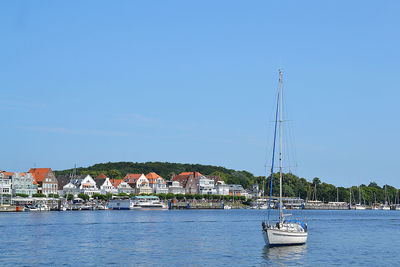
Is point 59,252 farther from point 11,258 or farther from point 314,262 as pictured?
point 314,262

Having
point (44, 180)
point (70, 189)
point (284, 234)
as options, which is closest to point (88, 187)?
point (70, 189)

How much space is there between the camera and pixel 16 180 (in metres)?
168

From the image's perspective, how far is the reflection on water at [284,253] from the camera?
48.2 m

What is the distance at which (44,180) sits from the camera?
181 meters

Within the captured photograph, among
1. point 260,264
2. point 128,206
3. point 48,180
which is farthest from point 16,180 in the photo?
point 260,264

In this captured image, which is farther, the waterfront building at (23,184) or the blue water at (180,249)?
the waterfront building at (23,184)

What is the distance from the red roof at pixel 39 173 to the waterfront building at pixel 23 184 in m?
6.15

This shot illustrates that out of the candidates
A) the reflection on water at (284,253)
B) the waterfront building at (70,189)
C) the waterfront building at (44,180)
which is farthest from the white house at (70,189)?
the reflection on water at (284,253)

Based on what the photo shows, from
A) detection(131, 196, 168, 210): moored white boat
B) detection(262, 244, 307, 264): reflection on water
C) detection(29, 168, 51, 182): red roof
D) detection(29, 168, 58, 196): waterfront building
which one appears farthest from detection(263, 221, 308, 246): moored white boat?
detection(29, 168, 51, 182): red roof

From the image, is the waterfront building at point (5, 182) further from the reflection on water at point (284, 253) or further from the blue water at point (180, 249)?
the reflection on water at point (284, 253)

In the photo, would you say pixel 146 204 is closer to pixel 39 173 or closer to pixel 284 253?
pixel 39 173

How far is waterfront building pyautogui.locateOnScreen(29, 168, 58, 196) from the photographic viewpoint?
180 meters

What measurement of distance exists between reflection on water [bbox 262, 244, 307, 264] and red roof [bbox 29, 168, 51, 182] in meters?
138

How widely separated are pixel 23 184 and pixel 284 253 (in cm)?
13438
